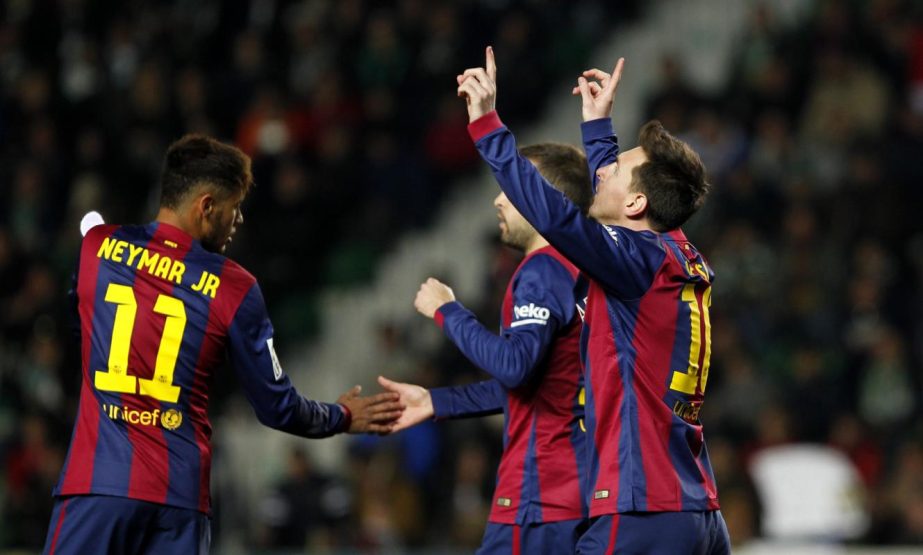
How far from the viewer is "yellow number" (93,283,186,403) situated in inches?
205

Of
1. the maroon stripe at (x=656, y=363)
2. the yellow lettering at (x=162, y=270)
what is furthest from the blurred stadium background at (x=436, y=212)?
the yellow lettering at (x=162, y=270)

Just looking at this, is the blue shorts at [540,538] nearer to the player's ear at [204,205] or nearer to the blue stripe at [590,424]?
the blue stripe at [590,424]

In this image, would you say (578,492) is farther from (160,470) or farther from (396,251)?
(396,251)

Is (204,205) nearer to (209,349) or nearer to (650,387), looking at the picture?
(209,349)

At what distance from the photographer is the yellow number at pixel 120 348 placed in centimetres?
520

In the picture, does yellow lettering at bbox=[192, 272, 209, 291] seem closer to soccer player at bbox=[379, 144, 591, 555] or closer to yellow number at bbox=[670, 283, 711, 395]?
soccer player at bbox=[379, 144, 591, 555]

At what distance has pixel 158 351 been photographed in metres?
5.24

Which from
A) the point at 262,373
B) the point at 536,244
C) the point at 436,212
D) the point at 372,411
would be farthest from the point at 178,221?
the point at 436,212

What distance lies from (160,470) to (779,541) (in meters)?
6.86

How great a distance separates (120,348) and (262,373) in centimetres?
52

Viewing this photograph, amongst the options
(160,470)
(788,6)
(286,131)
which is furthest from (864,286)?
(160,470)

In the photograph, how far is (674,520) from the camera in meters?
4.64

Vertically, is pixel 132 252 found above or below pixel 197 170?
below

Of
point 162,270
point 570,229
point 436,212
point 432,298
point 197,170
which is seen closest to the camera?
point 570,229
